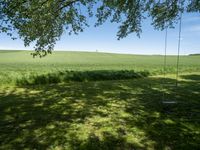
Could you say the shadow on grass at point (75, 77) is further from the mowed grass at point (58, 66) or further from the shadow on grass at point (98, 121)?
the shadow on grass at point (98, 121)

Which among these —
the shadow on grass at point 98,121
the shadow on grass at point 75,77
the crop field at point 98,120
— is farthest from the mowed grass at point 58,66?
the shadow on grass at point 98,121

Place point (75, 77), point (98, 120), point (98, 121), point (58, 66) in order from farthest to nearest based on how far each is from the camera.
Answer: point (58, 66) < point (75, 77) < point (98, 120) < point (98, 121)

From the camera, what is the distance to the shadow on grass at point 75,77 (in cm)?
2086

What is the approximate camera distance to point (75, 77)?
23125mm

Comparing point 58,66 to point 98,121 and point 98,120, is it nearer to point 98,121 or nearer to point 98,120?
point 98,120

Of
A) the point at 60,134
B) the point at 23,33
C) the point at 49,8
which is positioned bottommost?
the point at 60,134

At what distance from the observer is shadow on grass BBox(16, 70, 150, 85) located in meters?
20.9

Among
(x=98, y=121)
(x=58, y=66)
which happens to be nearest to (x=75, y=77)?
(x=98, y=121)

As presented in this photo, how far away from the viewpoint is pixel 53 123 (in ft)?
32.3

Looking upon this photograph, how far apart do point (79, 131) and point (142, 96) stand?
6846 millimetres

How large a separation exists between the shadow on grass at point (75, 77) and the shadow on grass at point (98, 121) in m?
5.30

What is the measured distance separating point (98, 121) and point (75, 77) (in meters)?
13.3

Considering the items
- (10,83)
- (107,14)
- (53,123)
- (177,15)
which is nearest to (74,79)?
(10,83)

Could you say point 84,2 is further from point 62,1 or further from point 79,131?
point 79,131
